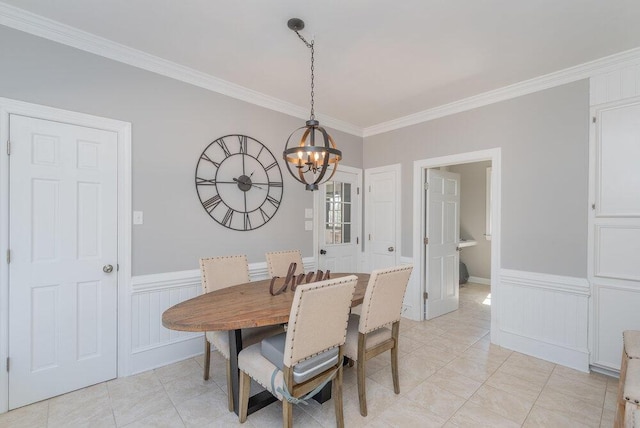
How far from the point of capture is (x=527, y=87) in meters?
2.87

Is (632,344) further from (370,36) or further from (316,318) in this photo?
(370,36)

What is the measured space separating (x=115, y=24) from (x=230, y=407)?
2.80 metres

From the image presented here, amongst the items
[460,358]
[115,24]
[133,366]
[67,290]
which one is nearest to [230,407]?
[133,366]

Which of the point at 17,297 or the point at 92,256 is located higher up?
the point at 92,256

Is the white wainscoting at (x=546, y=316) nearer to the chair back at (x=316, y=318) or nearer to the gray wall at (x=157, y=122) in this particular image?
the chair back at (x=316, y=318)

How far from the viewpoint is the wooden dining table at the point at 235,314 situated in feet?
5.28

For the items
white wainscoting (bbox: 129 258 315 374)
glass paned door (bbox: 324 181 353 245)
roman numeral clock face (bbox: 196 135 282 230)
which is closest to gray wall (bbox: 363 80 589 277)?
glass paned door (bbox: 324 181 353 245)

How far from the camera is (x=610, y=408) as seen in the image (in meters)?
A: 2.04

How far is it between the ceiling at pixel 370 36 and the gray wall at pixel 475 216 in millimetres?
3038

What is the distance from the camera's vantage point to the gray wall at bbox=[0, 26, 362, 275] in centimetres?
208

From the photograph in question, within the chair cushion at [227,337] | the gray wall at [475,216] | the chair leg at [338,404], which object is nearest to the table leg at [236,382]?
the chair cushion at [227,337]

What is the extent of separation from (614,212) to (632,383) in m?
1.59

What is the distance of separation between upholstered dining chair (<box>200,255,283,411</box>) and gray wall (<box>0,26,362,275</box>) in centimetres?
38

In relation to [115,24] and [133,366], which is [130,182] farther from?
[133,366]
